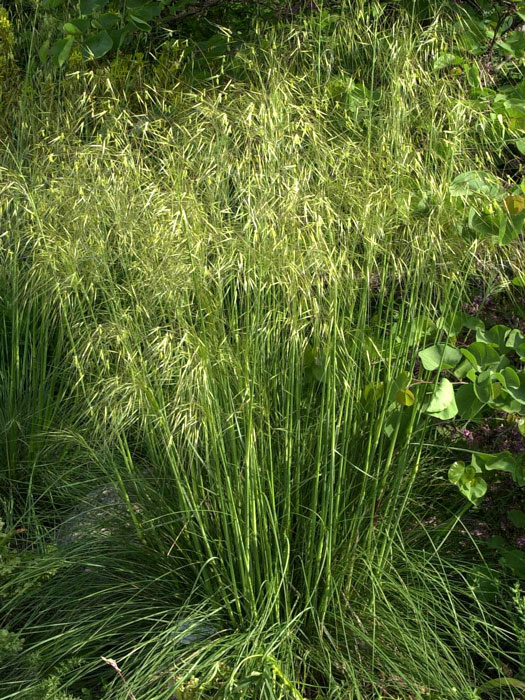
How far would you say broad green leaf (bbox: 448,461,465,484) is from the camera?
2139mm

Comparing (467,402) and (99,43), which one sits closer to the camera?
(467,402)

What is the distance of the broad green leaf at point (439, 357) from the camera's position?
6.88 feet

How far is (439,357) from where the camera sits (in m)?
2.13

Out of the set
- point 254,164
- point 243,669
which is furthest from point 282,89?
point 243,669

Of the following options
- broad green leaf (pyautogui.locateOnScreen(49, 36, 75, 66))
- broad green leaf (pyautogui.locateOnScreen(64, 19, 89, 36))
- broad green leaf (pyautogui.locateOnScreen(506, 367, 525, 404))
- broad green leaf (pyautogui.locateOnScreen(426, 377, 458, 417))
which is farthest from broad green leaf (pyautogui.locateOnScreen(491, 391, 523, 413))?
broad green leaf (pyautogui.locateOnScreen(64, 19, 89, 36))

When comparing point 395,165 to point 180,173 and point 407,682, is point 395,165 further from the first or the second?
point 407,682

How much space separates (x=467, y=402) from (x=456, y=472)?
7.1 inches

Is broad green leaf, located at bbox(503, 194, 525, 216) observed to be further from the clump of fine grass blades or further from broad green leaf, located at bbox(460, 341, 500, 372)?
broad green leaf, located at bbox(460, 341, 500, 372)

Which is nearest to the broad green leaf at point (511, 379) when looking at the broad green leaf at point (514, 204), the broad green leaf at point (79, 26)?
the broad green leaf at point (514, 204)

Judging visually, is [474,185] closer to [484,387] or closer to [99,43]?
[484,387]

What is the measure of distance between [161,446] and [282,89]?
103 centimetres

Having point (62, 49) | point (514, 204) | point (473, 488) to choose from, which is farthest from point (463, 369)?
point (62, 49)

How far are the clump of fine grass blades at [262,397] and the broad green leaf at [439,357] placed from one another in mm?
59

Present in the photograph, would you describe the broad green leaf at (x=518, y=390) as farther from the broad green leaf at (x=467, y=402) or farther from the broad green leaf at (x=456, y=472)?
the broad green leaf at (x=456, y=472)
